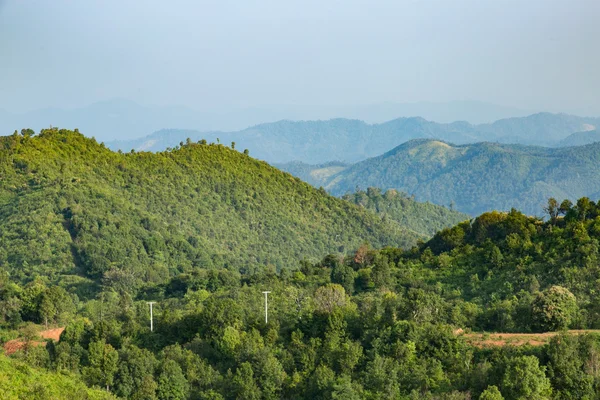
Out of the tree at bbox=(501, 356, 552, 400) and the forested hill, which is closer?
the tree at bbox=(501, 356, 552, 400)

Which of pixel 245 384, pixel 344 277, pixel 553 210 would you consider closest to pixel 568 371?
pixel 245 384

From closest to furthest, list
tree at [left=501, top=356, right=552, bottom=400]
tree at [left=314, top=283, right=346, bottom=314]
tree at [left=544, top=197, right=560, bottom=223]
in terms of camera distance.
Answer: tree at [left=501, top=356, right=552, bottom=400] → tree at [left=314, top=283, right=346, bottom=314] → tree at [left=544, top=197, right=560, bottom=223]

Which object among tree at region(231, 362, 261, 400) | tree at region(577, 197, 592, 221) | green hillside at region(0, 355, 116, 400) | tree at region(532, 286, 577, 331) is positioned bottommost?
tree at region(231, 362, 261, 400)

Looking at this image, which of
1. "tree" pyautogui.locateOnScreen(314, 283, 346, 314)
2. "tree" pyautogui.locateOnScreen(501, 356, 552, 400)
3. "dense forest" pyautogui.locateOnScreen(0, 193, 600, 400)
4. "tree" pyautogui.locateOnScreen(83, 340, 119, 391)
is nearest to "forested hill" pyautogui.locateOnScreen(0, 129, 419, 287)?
"dense forest" pyautogui.locateOnScreen(0, 193, 600, 400)

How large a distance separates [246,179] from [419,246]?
46.5 m

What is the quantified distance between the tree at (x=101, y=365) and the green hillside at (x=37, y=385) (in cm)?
92

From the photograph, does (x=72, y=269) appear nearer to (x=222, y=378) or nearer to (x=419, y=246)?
(x=419, y=246)

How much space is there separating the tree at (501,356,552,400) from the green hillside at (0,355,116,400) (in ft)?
45.8

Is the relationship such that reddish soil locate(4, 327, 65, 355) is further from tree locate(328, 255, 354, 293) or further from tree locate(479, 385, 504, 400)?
tree locate(479, 385, 504, 400)

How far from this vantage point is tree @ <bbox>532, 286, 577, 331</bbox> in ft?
99.7

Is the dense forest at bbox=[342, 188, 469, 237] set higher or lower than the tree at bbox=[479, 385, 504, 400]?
higher

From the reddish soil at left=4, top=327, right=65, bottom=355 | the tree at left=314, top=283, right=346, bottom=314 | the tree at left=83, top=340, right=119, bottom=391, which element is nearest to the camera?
the tree at left=83, top=340, right=119, bottom=391

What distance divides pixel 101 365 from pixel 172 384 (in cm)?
410

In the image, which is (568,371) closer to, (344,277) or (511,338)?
(511,338)
